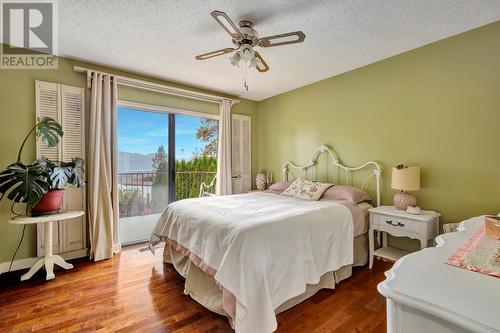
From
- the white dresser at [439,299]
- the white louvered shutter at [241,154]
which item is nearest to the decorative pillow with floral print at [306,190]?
the white louvered shutter at [241,154]

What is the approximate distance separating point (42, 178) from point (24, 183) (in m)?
0.16

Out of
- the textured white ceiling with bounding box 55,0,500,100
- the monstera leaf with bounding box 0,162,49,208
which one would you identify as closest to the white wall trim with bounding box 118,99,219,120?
the textured white ceiling with bounding box 55,0,500,100

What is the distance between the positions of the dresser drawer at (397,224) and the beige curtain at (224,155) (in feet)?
7.95

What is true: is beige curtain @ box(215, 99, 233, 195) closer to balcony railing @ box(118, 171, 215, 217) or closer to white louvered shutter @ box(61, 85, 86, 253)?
balcony railing @ box(118, 171, 215, 217)

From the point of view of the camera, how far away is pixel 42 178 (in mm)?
2363

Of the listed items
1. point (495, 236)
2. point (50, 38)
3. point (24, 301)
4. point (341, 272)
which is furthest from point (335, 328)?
point (50, 38)

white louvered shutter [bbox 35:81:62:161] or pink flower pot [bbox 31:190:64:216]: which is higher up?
white louvered shutter [bbox 35:81:62:161]

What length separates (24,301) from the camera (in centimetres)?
206

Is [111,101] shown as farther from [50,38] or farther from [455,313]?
[455,313]

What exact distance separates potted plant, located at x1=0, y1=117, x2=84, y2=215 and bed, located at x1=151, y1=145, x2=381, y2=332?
1.11 metres

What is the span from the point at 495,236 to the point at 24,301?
3378 millimetres

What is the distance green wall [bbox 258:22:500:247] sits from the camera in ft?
7.24

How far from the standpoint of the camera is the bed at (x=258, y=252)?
1.58m
